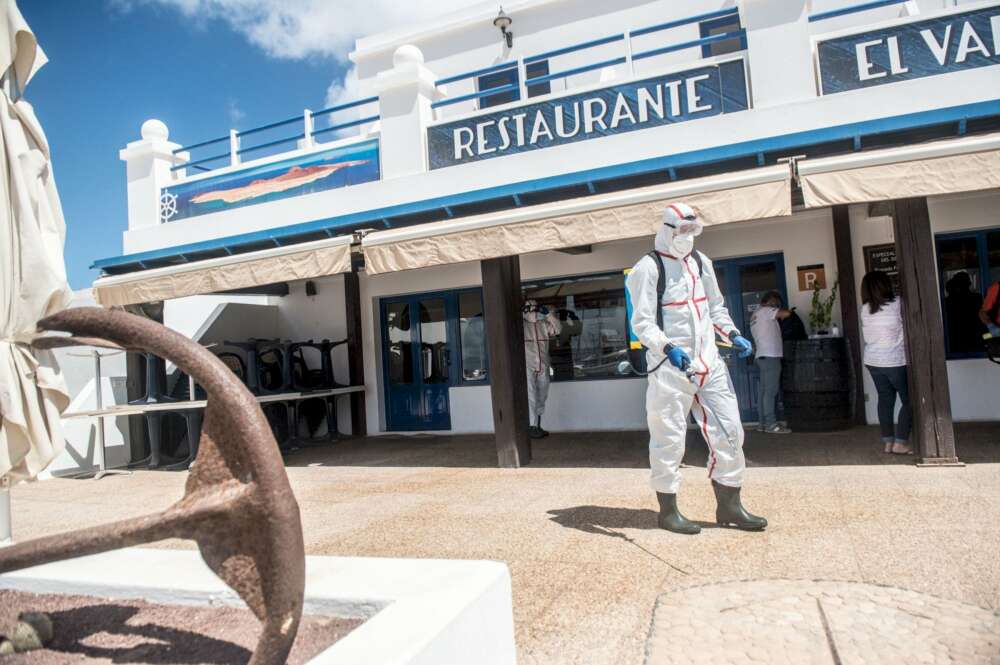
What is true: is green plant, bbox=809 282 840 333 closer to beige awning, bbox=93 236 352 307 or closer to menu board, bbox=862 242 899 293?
menu board, bbox=862 242 899 293

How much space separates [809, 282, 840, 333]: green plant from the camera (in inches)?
317

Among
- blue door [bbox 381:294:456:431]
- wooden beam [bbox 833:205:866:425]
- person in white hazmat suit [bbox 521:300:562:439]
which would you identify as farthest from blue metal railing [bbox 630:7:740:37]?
blue door [bbox 381:294:456:431]

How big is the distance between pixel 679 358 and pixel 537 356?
5006mm

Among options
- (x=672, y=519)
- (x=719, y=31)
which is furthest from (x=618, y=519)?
(x=719, y=31)

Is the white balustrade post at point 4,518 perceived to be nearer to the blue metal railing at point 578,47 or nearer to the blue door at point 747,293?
the blue metal railing at point 578,47

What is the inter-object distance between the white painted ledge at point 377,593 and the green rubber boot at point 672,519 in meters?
2.06

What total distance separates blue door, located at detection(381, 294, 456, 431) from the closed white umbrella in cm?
730

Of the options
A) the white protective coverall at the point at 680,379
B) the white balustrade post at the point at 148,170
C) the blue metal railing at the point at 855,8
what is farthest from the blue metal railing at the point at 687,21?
the white balustrade post at the point at 148,170

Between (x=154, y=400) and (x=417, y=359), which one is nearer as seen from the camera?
(x=154, y=400)

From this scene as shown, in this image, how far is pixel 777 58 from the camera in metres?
7.36

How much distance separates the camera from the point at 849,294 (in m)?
8.02

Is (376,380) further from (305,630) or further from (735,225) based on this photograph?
(305,630)

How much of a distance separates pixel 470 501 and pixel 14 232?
3.59 meters

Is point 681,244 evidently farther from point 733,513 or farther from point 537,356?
point 537,356
